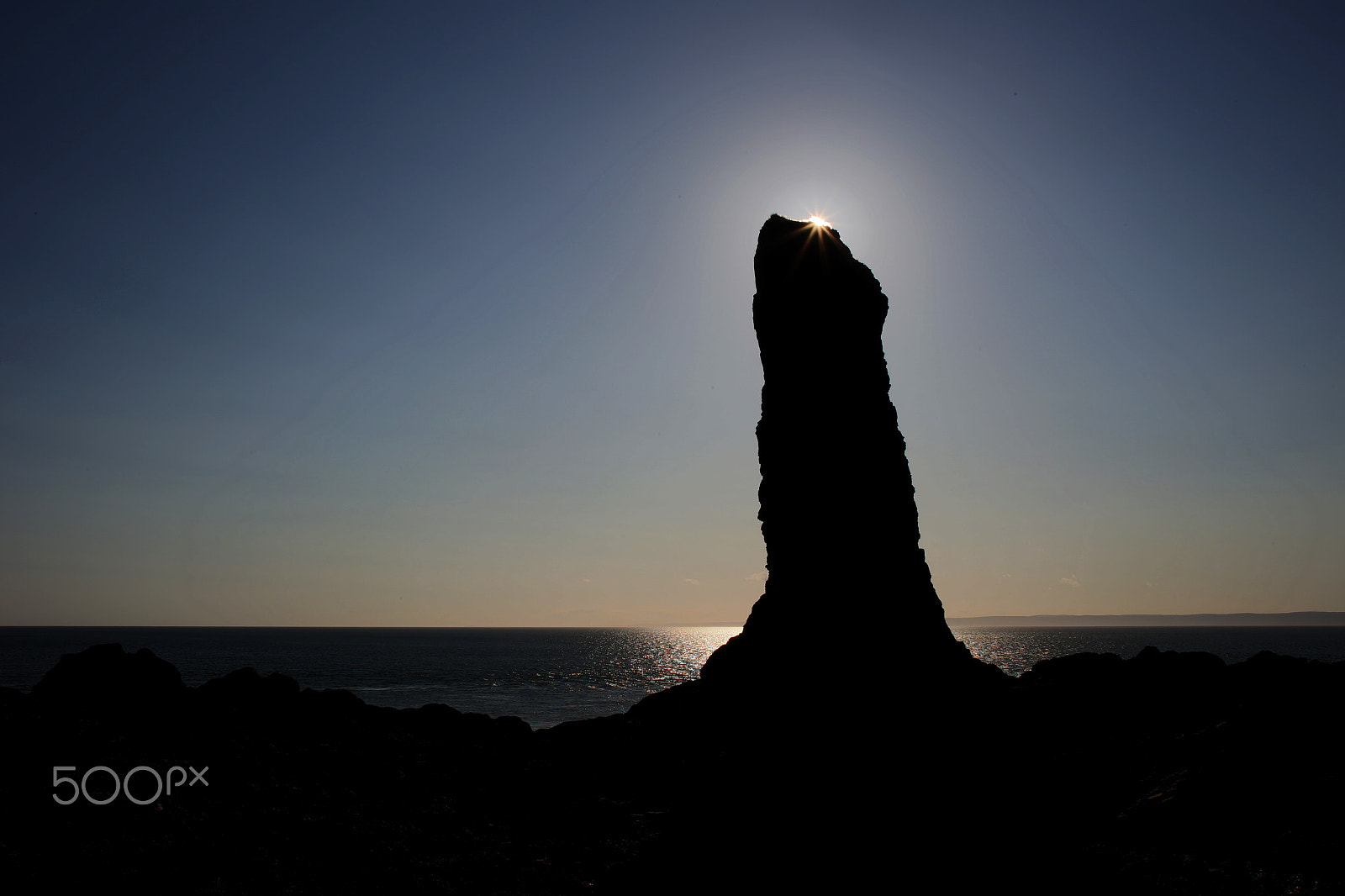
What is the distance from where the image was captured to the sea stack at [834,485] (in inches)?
597

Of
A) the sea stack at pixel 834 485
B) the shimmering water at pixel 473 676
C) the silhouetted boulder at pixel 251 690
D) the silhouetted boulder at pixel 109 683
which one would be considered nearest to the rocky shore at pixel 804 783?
the sea stack at pixel 834 485

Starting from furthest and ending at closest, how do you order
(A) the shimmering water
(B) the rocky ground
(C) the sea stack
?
(A) the shimmering water < (C) the sea stack < (B) the rocky ground

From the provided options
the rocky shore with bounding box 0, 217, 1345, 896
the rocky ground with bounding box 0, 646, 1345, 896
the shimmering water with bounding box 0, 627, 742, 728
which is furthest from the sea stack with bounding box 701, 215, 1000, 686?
the shimmering water with bounding box 0, 627, 742, 728

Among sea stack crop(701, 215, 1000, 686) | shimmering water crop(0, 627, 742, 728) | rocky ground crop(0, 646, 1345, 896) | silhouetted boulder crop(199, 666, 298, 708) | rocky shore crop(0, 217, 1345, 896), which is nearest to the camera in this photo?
rocky ground crop(0, 646, 1345, 896)

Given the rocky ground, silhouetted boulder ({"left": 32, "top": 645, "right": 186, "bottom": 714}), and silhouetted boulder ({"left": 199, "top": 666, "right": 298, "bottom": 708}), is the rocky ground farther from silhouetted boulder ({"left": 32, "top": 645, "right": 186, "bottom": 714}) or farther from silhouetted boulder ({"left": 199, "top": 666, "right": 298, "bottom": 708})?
silhouetted boulder ({"left": 199, "top": 666, "right": 298, "bottom": 708})

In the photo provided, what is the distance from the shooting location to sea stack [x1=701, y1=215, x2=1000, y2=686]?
15.2 m

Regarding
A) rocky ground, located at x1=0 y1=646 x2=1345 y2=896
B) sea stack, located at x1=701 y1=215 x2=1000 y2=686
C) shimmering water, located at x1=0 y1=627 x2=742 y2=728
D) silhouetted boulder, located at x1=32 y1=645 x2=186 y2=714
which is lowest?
shimmering water, located at x1=0 y1=627 x2=742 y2=728

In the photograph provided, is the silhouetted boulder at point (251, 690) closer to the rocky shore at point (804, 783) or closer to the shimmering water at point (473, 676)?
the rocky shore at point (804, 783)

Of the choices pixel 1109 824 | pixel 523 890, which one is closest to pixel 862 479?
pixel 1109 824

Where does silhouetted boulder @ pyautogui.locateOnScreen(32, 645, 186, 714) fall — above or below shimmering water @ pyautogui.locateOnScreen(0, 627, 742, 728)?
above

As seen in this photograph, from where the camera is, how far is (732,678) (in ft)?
96.4

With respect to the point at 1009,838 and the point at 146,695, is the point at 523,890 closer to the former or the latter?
the point at 1009,838

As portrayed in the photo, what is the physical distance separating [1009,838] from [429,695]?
190 feet

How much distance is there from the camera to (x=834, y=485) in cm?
1611
